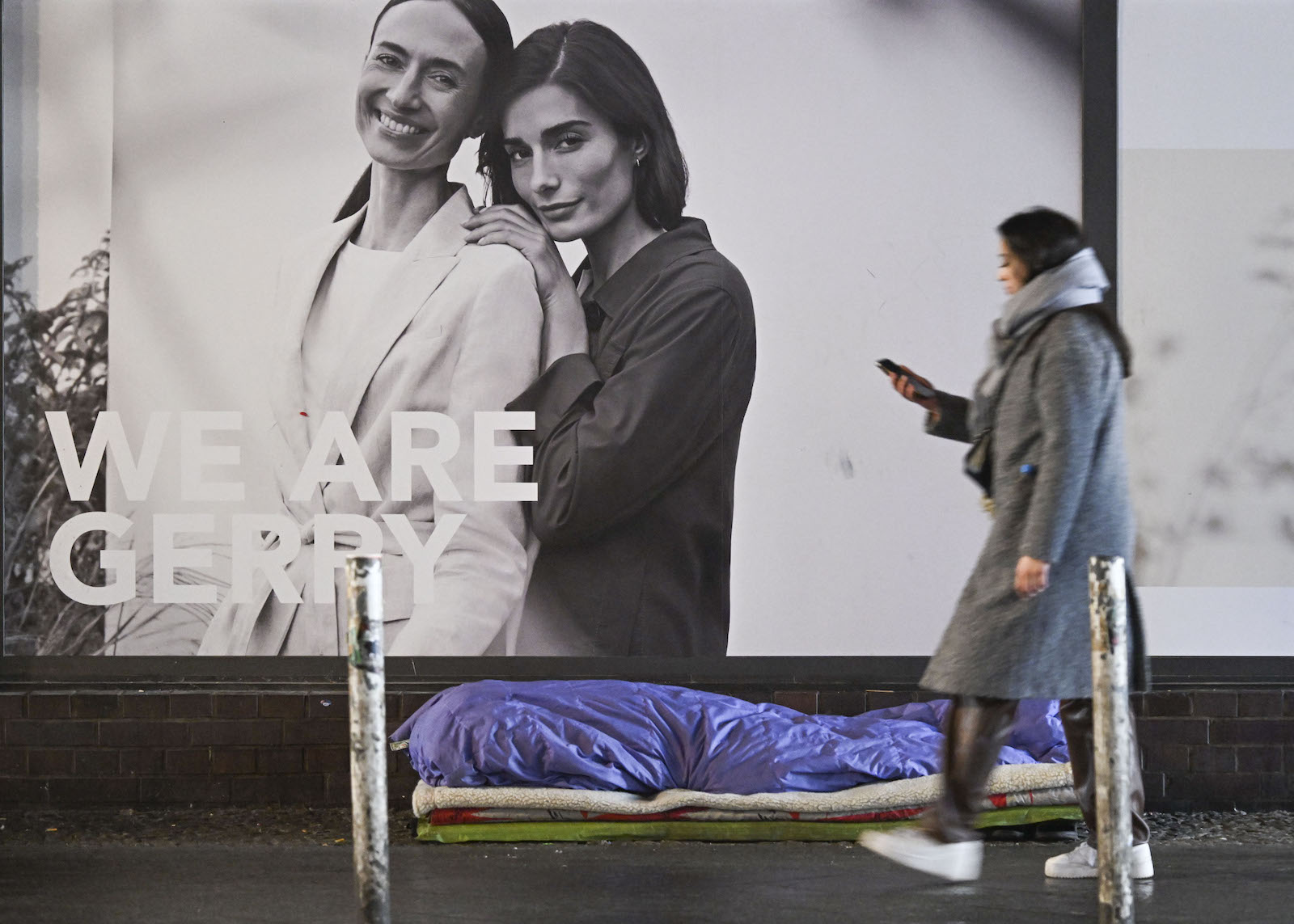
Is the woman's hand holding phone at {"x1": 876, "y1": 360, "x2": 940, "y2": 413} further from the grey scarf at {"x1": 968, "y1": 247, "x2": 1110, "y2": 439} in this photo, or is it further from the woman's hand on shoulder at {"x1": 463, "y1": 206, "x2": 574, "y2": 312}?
the woman's hand on shoulder at {"x1": 463, "y1": 206, "x2": 574, "y2": 312}

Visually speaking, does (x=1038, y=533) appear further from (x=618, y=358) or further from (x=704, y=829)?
(x=618, y=358)

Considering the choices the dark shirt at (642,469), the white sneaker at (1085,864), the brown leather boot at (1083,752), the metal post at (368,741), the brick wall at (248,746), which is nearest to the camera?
the metal post at (368,741)

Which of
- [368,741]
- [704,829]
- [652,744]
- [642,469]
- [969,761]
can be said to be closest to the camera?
[368,741]

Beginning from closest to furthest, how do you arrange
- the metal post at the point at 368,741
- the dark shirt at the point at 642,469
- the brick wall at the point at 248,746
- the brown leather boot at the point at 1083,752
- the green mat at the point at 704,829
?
the metal post at the point at 368,741
the brown leather boot at the point at 1083,752
the green mat at the point at 704,829
the brick wall at the point at 248,746
the dark shirt at the point at 642,469

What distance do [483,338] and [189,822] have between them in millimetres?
2388

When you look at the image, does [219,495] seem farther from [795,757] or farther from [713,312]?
[795,757]

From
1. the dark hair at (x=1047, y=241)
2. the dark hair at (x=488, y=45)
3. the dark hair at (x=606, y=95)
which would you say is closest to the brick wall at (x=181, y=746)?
the dark hair at (x=488, y=45)

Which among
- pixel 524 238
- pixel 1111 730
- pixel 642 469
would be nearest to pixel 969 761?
pixel 1111 730

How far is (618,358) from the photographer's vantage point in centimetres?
621

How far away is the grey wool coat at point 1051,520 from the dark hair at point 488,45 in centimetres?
314

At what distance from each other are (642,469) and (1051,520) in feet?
8.43

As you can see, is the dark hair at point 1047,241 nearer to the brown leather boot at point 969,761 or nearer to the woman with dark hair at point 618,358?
the brown leather boot at point 969,761

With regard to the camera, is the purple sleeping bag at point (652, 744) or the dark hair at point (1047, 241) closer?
the dark hair at point (1047, 241)

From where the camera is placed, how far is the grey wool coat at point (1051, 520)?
3912mm
